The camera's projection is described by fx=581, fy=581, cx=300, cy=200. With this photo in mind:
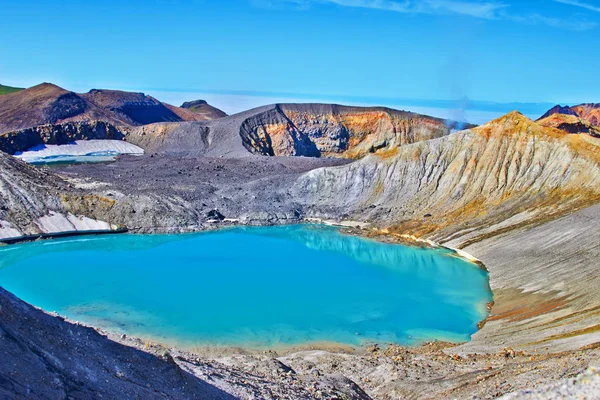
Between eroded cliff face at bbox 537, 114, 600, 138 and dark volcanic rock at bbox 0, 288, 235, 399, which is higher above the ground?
eroded cliff face at bbox 537, 114, 600, 138

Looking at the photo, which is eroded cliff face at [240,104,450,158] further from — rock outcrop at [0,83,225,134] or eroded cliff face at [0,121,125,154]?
rock outcrop at [0,83,225,134]

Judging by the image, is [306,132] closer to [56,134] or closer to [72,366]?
[56,134]

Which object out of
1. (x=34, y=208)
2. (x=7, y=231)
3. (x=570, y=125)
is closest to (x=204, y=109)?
(x=570, y=125)

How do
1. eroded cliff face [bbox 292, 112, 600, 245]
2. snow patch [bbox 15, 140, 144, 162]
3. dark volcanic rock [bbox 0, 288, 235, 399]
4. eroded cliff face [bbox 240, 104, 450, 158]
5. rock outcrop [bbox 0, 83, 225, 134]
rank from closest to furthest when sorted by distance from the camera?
dark volcanic rock [bbox 0, 288, 235, 399]
eroded cliff face [bbox 292, 112, 600, 245]
snow patch [bbox 15, 140, 144, 162]
eroded cliff face [bbox 240, 104, 450, 158]
rock outcrop [bbox 0, 83, 225, 134]

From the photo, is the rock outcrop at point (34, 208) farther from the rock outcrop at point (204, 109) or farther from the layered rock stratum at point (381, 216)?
the rock outcrop at point (204, 109)

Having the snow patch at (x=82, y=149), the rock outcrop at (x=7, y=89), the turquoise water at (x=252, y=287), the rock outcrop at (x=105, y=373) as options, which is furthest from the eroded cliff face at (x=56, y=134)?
the rock outcrop at (x=105, y=373)

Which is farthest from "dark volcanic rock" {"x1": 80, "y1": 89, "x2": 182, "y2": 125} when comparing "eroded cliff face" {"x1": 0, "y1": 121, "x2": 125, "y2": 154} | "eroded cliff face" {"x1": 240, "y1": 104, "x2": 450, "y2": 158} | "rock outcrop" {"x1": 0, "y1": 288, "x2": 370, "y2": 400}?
"rock outcrop" {"x1": 0, "y1": 288, "x2": 370, "y2": 400}

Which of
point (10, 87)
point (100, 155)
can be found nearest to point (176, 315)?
point (100, 155)
